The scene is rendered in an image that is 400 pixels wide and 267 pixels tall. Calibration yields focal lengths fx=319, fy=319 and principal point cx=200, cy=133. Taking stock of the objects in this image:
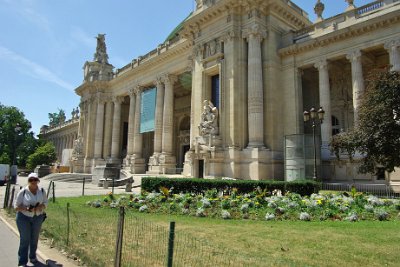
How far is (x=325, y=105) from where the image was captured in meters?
25.0

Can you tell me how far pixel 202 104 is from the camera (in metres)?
28.5

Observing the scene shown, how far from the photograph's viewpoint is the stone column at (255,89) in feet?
81.0

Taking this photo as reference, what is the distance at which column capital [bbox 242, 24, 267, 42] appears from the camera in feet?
83.6

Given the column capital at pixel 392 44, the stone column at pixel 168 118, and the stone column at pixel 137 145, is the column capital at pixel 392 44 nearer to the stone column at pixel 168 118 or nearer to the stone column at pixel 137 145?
the stone column at pixel 168 118

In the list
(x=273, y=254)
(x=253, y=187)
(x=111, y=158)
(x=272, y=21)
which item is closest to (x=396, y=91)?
(x=253, y=187)

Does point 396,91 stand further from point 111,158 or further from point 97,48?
point 97,48

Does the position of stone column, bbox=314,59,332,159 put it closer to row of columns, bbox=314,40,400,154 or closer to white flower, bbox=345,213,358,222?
row of columns, bbox=314,40,400,154

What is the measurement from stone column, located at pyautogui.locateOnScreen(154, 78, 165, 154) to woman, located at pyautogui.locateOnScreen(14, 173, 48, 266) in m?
30.7

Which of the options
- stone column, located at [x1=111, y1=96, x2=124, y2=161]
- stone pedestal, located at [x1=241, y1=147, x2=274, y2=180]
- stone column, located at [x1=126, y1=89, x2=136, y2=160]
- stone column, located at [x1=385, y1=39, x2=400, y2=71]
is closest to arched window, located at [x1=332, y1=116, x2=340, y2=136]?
stone column, located at [x1=385, y1=39, x2=400, y2=71]

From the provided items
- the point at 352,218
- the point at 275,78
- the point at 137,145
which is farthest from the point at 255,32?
the point at 137,145

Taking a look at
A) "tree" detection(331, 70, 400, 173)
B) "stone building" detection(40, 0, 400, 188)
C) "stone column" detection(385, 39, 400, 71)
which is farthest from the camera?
"stone building" detection(40, 0, 400, 188)

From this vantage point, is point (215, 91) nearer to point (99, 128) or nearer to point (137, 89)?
point (137, 89)

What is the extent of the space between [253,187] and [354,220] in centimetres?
633

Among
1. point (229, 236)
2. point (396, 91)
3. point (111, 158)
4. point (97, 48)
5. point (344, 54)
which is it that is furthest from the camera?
point (97, 48)
